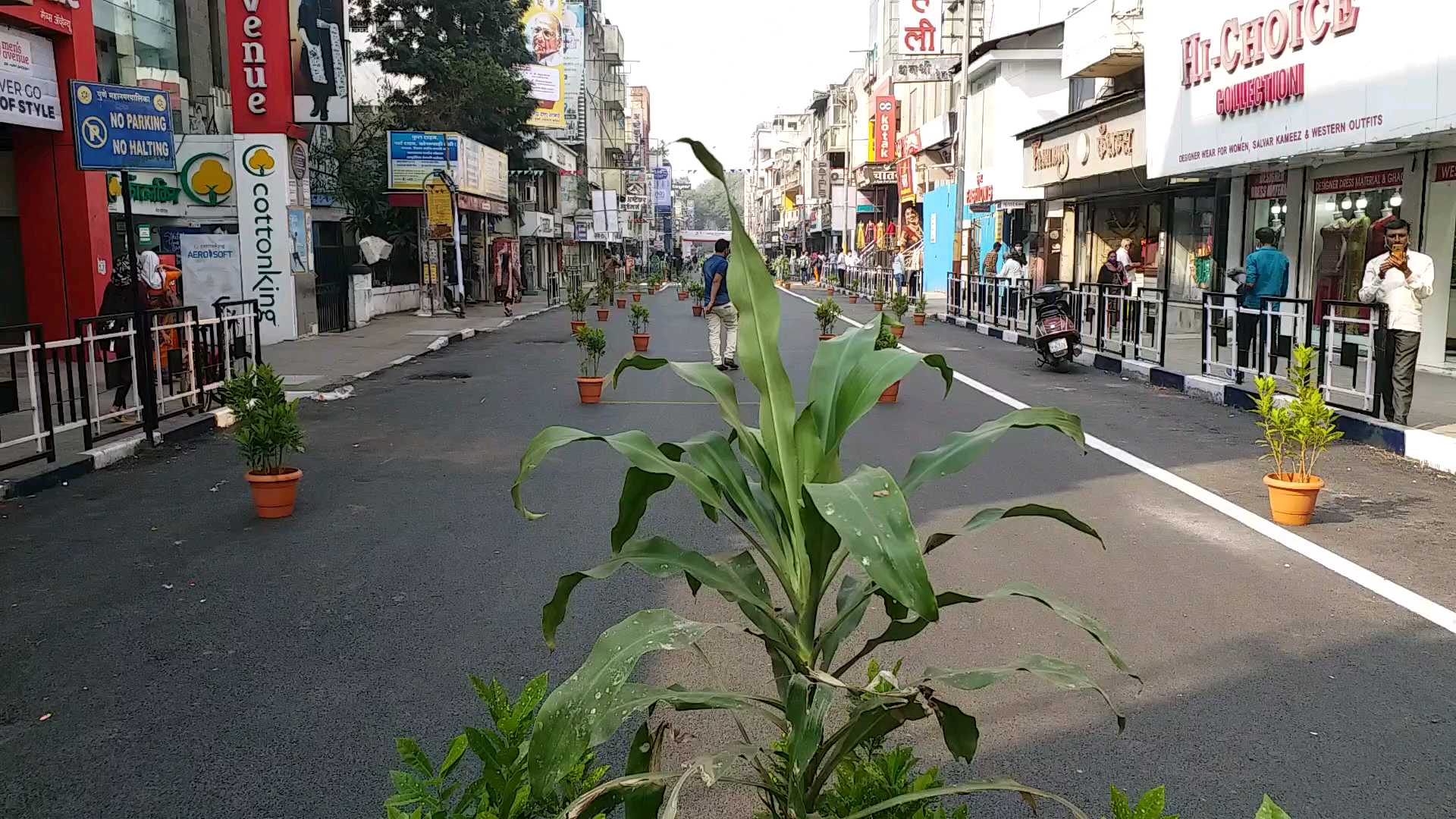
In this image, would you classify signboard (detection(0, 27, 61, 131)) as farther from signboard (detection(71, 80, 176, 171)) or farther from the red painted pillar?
signboard (detection(71, 80, 176, 171))

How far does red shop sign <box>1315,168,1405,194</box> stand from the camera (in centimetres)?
1527

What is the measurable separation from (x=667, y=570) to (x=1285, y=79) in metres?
16.1

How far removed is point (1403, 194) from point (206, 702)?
1533cm

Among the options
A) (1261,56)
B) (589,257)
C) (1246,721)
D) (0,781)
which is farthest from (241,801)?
(589,257)

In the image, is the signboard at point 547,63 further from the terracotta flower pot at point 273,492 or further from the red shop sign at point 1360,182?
the terracotta flower pot at point 273,492

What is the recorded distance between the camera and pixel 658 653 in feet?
16.0

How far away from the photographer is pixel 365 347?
20531 mm

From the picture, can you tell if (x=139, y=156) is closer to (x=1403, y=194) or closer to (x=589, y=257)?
(x=1403, y=194)

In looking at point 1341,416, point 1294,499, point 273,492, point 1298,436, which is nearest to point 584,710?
point 273,492

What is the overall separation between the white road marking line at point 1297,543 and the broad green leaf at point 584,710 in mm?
1499

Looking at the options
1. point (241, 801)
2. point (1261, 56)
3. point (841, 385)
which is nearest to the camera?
point (841, 385)

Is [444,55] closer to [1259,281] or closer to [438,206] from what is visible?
[438,206]

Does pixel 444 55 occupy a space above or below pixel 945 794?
above

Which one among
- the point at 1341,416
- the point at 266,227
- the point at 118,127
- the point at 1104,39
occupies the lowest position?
the point at 1341,416
